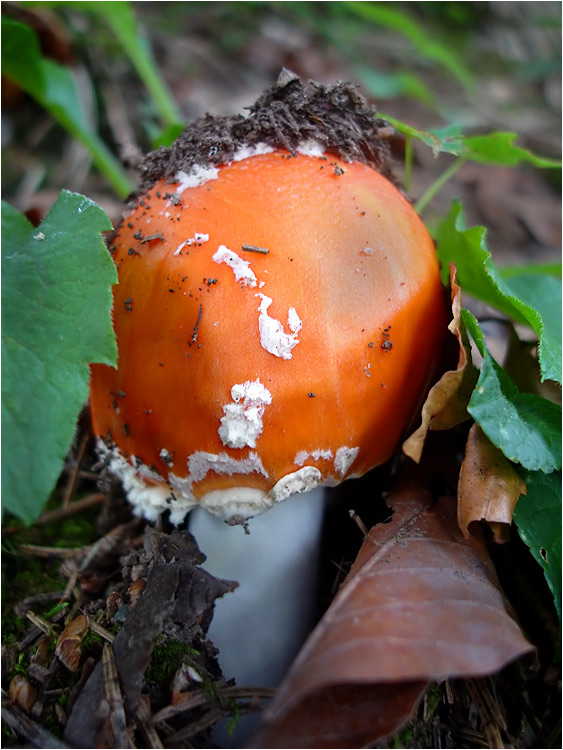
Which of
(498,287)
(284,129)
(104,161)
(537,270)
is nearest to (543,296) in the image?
(537,270)

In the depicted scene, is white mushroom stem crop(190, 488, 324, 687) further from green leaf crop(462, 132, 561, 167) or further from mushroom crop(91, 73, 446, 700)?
green leaf crop(462, 132, 561, 167)

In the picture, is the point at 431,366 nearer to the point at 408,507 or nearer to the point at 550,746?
the point at 408,507

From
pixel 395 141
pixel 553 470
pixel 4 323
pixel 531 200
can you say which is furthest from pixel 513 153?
pixel 531 200

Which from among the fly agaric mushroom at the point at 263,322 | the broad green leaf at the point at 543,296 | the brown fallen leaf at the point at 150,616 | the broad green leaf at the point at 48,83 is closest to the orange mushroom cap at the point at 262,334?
the fly agaric mushroom at the point at 263,322

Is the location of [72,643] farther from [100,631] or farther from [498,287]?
[498,287]

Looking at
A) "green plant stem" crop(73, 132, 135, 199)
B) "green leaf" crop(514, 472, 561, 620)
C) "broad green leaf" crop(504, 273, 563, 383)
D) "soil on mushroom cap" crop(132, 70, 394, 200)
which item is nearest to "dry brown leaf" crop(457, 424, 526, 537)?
"green leaf" crop(514, 472, 561, 620)

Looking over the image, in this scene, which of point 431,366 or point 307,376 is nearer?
point 307,376
